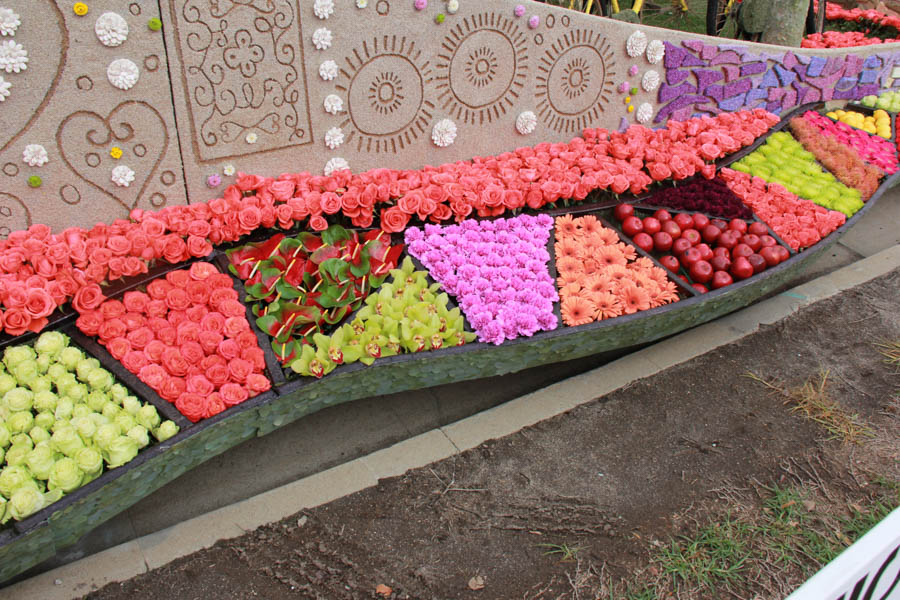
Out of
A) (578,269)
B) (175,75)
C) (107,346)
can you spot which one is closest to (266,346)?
(107,346)

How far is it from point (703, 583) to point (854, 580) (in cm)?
126

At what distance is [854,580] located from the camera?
1.21 m

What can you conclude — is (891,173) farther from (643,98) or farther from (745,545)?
(745,545)

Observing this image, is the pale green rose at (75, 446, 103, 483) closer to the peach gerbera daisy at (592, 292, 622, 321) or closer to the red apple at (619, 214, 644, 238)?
the peach gerbera daisy at (592, 292, 622, 321)

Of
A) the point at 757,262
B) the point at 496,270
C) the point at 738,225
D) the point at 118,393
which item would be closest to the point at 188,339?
the point at 118,393

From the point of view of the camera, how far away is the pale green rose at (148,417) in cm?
228

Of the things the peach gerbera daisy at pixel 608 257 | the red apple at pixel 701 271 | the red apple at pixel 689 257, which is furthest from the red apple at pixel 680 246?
the peach gerbera daisy at pixel 608 257

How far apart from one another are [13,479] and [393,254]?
5.88ft

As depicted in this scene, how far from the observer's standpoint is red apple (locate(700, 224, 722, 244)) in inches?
143

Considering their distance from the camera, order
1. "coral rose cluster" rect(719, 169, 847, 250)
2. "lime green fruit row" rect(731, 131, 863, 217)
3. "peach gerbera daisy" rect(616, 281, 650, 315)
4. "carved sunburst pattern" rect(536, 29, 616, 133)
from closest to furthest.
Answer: "peach gerbera daisy" rect(616, 281, 650, 315)
"coral rose cluster" rect(719, 169, 847, 250)
"carved sunburst pattern" rect(536, 29, 616, 133)
"lime green fruit row" rect(731, 131, 863, 217)

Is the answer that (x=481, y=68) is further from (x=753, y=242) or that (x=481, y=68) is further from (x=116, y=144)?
(x=116, y=144)

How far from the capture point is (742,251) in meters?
3.48

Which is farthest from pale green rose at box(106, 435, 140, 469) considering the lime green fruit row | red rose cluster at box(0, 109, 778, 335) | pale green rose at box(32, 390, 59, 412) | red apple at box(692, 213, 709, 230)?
the lime green fruit row

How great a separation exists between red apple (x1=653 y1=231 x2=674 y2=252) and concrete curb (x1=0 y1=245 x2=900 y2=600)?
1.85 feet
